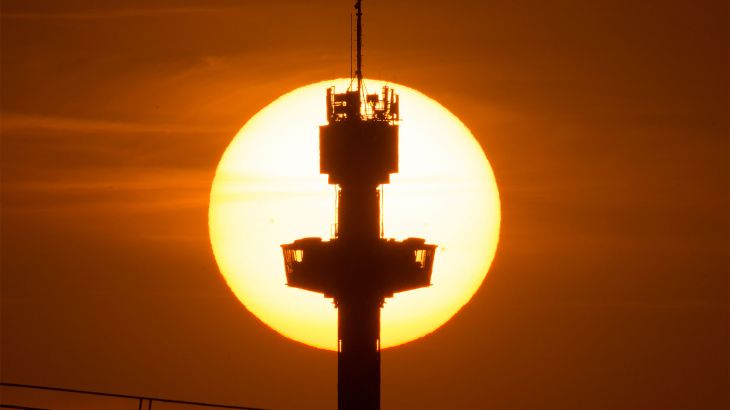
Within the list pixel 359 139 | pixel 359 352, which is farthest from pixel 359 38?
pixel 359 352

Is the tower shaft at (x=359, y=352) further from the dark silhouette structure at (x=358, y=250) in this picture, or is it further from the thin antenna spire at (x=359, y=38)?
the thin antenna spire at (x=359, y=38)

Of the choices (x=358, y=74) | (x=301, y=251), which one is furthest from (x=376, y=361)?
(x=358, y=74)

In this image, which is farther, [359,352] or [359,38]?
[359,38]

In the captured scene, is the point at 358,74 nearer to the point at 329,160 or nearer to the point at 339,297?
the point at 329,160

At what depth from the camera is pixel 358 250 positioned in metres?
50.0

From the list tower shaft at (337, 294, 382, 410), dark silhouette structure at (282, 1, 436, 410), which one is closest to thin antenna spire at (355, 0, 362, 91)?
dark silhouette structure at (282, 1, 436, 410)

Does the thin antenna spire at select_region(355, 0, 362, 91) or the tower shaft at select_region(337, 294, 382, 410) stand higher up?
the thin antenna spire at select_region(355, 0, 362, 91)

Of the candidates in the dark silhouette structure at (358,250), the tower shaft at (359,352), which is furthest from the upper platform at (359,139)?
the tower shaft at (359,352)

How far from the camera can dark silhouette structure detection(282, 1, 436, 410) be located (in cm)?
4903

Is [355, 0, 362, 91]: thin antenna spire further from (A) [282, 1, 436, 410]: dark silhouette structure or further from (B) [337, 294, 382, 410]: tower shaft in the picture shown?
(B) [337, 294, 382, 410]: tower shaft

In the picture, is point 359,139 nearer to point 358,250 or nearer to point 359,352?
point 358,250

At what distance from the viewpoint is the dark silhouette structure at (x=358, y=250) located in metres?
49.0

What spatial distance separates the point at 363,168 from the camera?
1932 inches

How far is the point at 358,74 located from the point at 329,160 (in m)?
4.42
